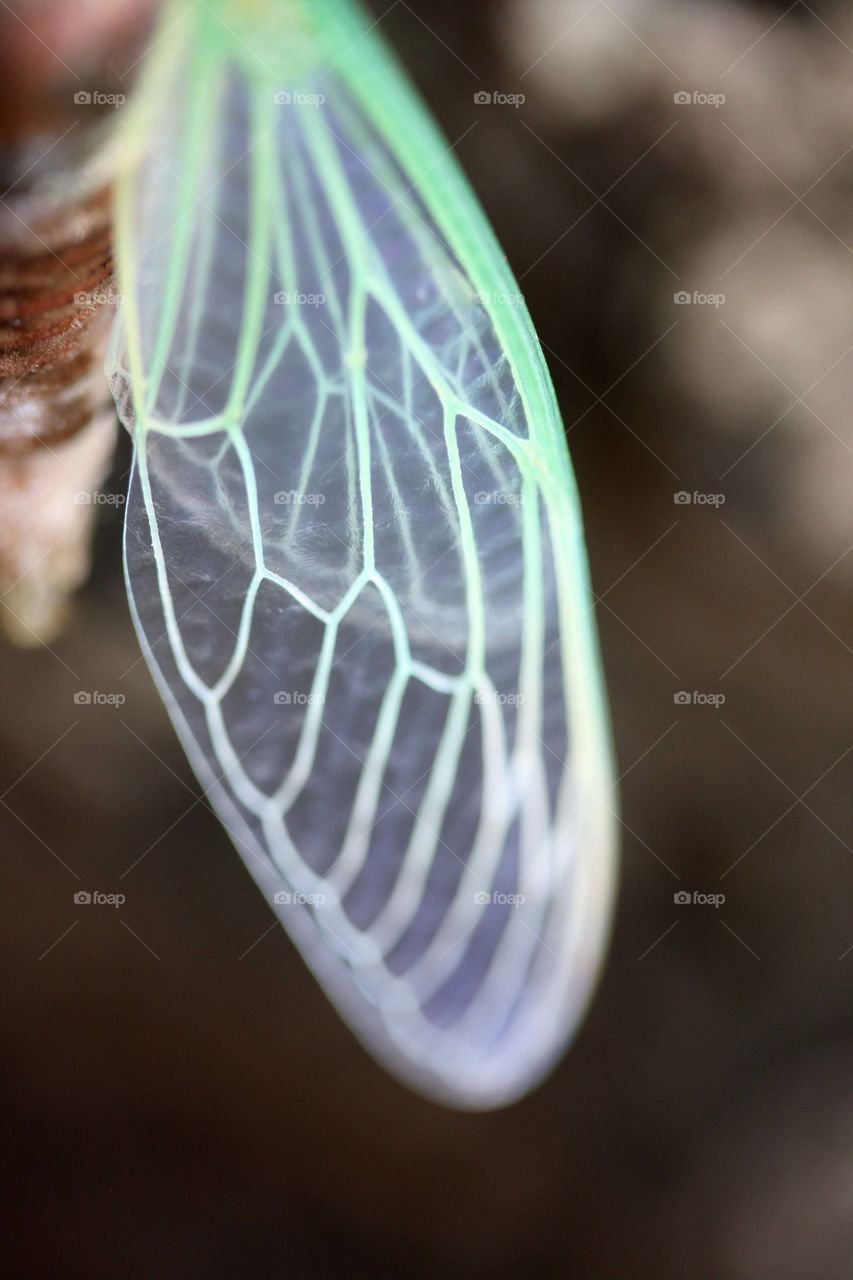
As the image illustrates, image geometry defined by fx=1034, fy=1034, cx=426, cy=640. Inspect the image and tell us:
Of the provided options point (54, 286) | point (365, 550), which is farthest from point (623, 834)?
point (54, 286)

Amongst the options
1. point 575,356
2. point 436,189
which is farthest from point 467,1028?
point 436,189

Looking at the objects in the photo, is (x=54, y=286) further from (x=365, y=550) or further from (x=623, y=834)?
(x=623, y=834)

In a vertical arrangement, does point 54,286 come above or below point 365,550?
above

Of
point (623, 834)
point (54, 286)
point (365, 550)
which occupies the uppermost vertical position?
point (54, 286)

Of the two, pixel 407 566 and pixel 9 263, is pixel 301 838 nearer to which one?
pixel 407 566
